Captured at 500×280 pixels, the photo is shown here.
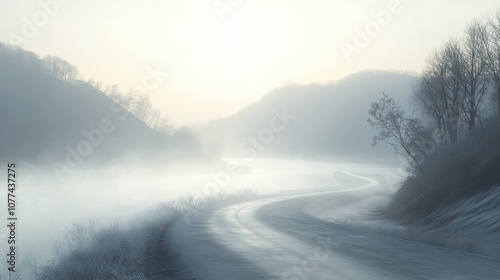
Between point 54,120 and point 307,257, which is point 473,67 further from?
point 54,120

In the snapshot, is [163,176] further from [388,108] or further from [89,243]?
[89,243]

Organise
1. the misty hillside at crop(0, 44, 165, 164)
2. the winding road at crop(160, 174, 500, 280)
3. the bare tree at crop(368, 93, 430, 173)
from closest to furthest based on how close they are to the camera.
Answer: the winding road at crop(160, 174, 500, 280) < the bare tree at crop(368, 93, 430, 173) < the misty hillside at crop(0, 44, 165, 164)

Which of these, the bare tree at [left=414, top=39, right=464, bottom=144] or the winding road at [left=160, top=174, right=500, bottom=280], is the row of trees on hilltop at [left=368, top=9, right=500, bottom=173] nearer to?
the bare tree at [left=414, top=39, right=464, bottom=144]

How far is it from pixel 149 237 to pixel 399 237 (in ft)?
38.3

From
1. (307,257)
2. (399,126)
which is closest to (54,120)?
(399,126)

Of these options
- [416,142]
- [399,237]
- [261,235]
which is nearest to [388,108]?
[416,142]

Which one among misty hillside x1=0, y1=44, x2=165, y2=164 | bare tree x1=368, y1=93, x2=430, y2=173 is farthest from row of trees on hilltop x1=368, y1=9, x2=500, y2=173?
misty hillside x1=0, y1=44, x2=165, y2=164

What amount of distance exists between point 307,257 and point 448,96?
3750 cm

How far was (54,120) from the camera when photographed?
107m

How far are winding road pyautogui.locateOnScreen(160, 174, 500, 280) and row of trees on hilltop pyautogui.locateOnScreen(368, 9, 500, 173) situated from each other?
750 inches

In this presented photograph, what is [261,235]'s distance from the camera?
20.8m

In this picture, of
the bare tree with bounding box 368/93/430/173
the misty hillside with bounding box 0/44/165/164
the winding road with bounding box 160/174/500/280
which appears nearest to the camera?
the winding road with bounding box 160/174/500/280

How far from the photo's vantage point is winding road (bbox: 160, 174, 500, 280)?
12000 millimetres

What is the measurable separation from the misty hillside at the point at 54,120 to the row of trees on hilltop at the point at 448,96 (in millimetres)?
69483
